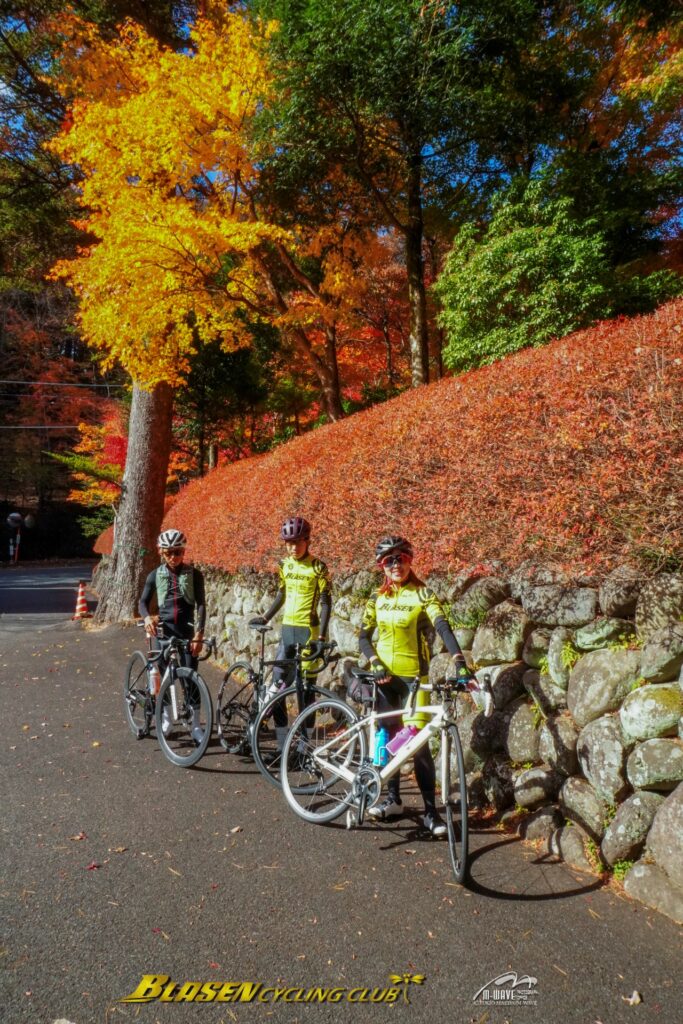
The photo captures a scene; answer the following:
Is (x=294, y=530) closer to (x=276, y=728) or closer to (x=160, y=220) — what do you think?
(x=276, y=728)

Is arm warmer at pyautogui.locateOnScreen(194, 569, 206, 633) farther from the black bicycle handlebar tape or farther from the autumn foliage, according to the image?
the black bicycle handlebar tape

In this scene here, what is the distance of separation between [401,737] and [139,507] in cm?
1110

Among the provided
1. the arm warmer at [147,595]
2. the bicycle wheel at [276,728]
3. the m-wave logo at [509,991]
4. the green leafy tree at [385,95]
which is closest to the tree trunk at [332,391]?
the green leafy tree at [385,95]

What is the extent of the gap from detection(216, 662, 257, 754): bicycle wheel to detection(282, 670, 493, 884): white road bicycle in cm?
120

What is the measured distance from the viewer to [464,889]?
361cm

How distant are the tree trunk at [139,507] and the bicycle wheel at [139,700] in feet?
22.0

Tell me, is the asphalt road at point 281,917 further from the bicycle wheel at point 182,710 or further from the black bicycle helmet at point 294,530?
the black bicycle helmet at point 294,530

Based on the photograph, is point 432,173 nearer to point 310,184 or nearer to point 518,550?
point 310,184

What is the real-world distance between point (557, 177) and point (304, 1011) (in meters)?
14.2

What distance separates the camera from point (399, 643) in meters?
4.48

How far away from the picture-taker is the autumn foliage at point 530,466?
4086mm

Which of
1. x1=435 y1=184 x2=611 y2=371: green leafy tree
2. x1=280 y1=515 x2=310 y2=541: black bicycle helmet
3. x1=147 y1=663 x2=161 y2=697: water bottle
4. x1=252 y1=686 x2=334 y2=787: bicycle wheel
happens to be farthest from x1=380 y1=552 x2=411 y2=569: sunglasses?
x1=435 y1=184 x2=611 y2=371: green leafy tree

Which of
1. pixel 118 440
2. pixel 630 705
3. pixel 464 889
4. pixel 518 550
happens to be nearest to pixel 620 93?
pixel 518 550

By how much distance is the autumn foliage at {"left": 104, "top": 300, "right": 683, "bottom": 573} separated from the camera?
13.4 ft
